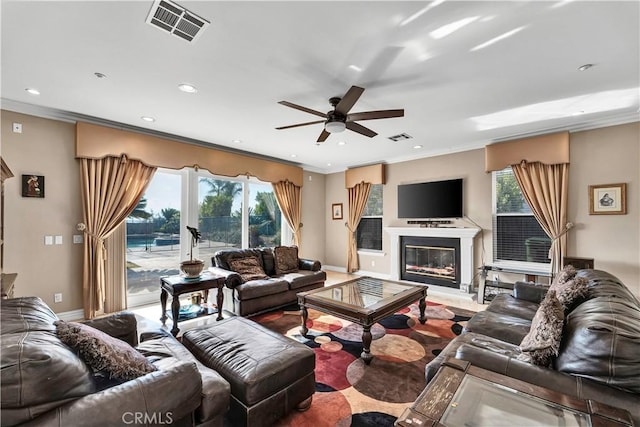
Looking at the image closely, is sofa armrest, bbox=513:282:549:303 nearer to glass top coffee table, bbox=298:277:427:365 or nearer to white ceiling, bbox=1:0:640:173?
glass top coffee table, bbox=298:277:427:365

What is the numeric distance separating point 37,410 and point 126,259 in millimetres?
3819

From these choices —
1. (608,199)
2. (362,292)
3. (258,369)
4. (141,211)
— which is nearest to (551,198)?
(608,199)

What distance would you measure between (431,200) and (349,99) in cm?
353

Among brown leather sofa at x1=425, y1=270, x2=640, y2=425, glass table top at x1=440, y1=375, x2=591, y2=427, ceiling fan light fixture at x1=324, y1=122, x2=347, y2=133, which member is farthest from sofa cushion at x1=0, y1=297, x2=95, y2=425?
ceiling fan light fixture at x1=324, y1=122, x2=347, y2=133

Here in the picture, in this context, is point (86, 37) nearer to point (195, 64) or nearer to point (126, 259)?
point (195, 64)

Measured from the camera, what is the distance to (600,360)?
1234mm

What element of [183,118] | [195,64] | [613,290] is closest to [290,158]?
[183,118]

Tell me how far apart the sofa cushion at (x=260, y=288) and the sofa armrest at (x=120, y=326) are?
167 cm

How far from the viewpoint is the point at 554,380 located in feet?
4.27

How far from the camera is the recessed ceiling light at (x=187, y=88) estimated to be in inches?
113

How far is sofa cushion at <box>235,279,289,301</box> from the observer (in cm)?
372

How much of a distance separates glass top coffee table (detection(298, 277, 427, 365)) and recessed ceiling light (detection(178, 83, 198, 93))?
2.58 meters

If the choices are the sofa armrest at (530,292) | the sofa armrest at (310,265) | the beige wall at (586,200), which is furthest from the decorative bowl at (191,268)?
the beige wall at (586,200)

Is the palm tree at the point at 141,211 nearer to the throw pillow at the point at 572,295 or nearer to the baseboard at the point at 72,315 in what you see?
the baseboard at the point at 72,315
